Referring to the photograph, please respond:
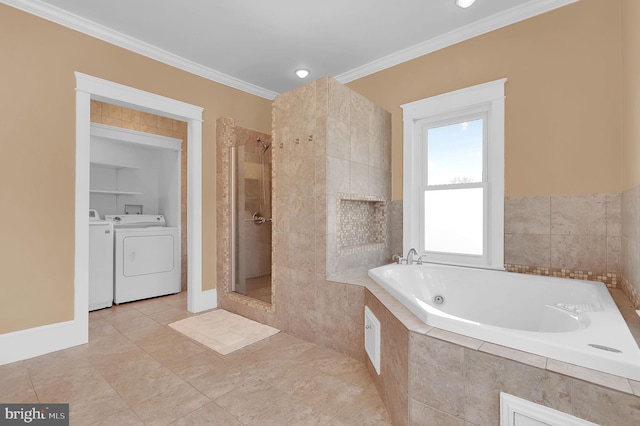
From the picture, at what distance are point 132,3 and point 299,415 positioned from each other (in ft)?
9.92

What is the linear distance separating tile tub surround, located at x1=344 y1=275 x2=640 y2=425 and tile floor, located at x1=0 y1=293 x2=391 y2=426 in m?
0.39

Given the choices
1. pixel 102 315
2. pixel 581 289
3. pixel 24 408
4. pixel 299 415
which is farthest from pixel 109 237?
pixel 581 289

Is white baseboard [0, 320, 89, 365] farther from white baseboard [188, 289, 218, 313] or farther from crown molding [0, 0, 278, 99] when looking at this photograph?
crown molding [0, 0, 278, 99]

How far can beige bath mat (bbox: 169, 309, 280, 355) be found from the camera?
239 centimetres

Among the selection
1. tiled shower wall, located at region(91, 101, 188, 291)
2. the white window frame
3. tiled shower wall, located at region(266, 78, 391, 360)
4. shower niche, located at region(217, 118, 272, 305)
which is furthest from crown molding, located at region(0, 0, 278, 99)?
the white window frame

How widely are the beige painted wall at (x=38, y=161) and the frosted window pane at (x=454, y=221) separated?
3102 millimetres

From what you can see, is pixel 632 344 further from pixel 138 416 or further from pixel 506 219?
pixel 138 416

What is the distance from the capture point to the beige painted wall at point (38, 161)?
2.12 metres

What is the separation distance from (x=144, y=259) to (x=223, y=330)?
1727 mm

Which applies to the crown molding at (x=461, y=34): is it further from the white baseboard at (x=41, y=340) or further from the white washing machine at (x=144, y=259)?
the white baseboard at (x=41, y=340)

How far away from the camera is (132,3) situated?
2242 millimetres

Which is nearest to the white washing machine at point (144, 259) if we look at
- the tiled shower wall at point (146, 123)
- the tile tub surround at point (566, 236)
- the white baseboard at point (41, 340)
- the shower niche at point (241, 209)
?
the tiled shower wall at point (146, 123)

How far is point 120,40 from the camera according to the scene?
104 inches
